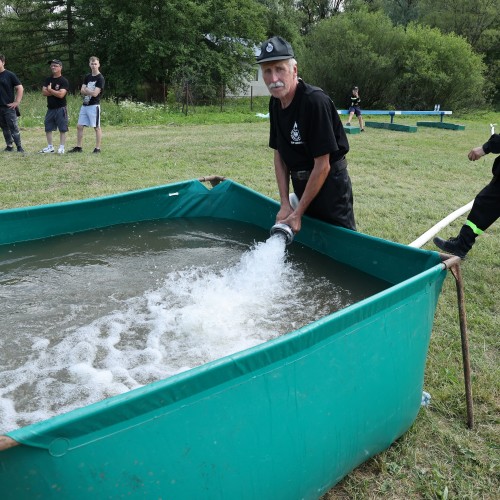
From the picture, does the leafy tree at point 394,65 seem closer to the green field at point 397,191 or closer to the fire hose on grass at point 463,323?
the green field at point 397,191

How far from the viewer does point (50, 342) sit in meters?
2.38

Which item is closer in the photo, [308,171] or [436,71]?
[308,171]

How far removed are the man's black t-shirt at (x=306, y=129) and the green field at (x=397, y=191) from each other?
50.9 inches

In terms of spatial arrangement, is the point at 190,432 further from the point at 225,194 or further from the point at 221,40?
the point at 221,40

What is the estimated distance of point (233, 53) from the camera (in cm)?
2677

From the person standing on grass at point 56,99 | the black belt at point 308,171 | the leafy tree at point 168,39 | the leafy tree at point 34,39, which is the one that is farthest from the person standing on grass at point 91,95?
the leafy tree at point 34,39

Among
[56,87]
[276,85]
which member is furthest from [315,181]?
[56,87]

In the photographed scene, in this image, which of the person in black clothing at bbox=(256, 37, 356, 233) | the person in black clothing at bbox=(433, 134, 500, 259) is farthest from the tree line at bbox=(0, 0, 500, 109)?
the person in black clothing at bbox=(256, 37, 356, 233)

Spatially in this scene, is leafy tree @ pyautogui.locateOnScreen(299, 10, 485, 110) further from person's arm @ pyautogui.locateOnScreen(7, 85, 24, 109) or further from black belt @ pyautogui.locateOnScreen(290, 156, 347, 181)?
black belt @ pyautogui.locateOnScreen(290, 156, 347, 181)

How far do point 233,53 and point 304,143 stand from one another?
86.1ft

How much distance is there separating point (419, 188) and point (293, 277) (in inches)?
165

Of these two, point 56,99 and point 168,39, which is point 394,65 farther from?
point 56,99

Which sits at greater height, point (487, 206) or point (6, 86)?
point (6, 86)

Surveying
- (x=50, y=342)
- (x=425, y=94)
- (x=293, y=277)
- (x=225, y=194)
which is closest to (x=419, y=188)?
(x=225, y=194)
